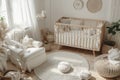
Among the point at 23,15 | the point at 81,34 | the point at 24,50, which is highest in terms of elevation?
the point at 23,15

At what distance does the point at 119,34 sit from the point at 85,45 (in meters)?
0.99

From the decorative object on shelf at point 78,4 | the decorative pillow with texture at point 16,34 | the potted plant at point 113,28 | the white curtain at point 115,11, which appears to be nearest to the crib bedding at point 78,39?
the potted plant at point 113,28

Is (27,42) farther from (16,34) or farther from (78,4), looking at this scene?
(78,4)

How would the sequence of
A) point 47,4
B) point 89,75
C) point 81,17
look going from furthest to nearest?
point 47,4
point 81,17
point 89,75

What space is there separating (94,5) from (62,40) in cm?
130

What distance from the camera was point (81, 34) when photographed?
4.55 metres

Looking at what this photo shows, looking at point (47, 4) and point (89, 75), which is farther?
point (47, 4)

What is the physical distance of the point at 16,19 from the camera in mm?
4684

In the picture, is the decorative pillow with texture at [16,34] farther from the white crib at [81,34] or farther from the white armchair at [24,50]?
the white crib at [81,34]

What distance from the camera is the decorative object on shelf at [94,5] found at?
4852 mm

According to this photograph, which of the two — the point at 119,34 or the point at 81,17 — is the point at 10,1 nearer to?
the point at 81,17

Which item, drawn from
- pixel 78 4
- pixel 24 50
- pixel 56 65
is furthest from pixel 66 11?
pixel 24 50

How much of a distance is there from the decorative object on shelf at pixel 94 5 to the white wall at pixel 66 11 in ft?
0.29

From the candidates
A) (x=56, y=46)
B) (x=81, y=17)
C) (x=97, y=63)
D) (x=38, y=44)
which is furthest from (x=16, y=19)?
(x=97, y=63)
